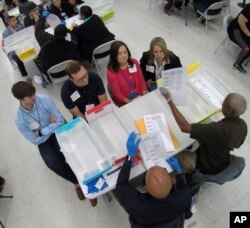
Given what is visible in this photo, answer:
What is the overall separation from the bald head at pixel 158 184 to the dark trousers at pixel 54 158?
4.14 ft

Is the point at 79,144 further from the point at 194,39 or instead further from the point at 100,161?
the point at 194,39

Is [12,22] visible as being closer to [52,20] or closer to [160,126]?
[52,20]

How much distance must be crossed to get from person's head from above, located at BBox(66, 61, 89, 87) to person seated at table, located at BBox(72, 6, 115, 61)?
1.46m

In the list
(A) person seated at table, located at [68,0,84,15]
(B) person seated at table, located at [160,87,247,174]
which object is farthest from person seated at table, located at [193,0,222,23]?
(B) person seated at table, located at [160,87,247,174]

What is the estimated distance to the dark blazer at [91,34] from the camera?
3926 millimetres

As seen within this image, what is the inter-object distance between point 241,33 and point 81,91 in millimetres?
2553

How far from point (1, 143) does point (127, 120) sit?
2.15 meters

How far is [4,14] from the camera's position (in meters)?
5.61

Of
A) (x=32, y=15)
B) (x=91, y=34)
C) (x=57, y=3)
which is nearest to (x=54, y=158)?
(x=91, y=34)

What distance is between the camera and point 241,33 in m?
3.92

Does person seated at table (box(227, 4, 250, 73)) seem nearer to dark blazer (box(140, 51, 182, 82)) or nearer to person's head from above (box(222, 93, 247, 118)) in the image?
dark blazer (box(140, 51, 182, 82))

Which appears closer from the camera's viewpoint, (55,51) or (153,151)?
(153,151)

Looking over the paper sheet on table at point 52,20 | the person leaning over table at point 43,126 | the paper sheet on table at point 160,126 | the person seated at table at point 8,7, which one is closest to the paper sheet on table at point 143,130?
the paper sheet on table at point 160,126

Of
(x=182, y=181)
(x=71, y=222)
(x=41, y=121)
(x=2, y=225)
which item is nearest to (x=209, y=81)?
(x=182, y=181)
